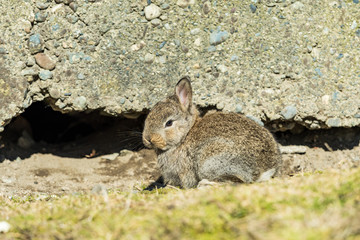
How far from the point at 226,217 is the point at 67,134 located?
6533 mm

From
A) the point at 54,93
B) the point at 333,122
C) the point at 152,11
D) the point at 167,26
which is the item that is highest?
the point at 152,11

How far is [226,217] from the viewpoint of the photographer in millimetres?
2785

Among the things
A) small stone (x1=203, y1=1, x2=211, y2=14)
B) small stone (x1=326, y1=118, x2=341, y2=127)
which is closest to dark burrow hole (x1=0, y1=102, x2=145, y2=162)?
small stone (x1=203, y1=1, x2=211, y2=14)

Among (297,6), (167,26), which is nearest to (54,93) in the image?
(167,26)

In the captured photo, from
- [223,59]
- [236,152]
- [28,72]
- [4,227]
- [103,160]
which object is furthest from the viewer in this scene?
[103,160]

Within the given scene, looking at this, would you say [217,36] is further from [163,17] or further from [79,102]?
[79,102]

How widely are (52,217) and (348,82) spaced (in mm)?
4801

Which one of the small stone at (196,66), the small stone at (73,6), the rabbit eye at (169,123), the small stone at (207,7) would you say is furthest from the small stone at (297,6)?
the small stone at (73,6)

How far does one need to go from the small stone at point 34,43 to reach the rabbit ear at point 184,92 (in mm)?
1964

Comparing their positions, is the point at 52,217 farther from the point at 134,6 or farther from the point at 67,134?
the point at 67,134

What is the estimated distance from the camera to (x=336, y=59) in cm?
653

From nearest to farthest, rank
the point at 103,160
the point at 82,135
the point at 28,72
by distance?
1. the point at 28,72
2. the point at 103,160
3. the point at 82,135

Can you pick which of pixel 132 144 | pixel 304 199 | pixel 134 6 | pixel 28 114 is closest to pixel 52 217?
pixel 304 199

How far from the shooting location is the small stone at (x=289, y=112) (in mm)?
6430
